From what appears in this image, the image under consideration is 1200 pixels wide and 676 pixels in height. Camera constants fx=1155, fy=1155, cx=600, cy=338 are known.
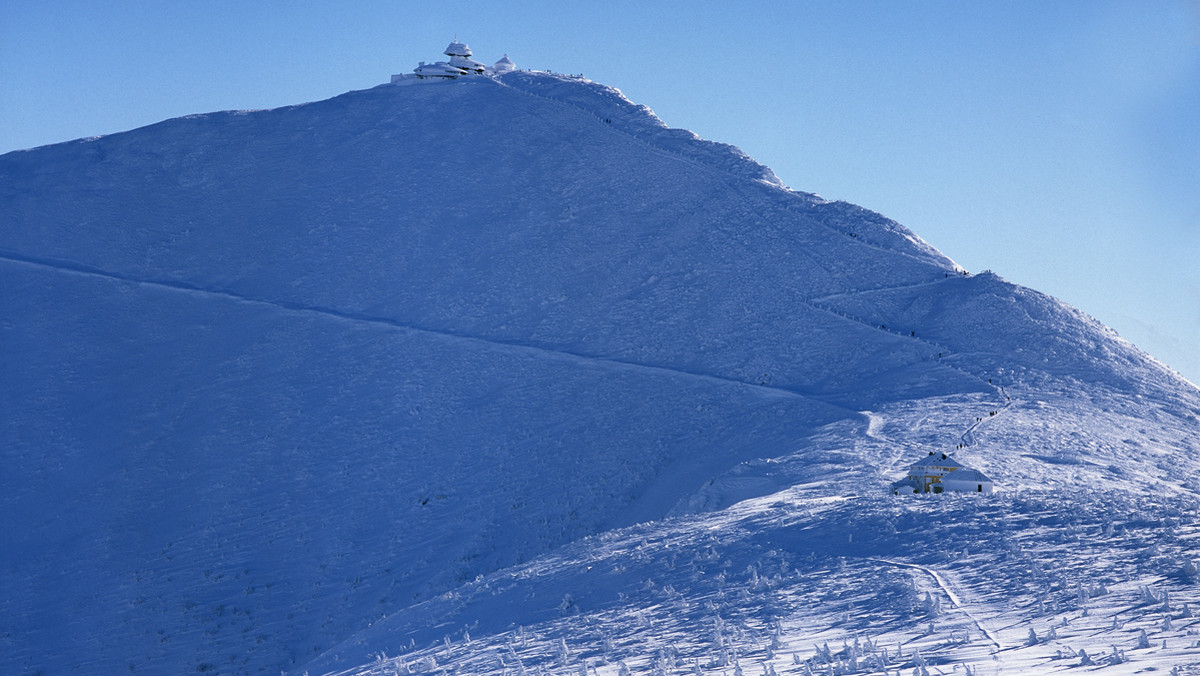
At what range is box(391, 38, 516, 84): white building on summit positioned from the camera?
83562mm

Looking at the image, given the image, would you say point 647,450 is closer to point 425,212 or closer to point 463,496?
point 463,496

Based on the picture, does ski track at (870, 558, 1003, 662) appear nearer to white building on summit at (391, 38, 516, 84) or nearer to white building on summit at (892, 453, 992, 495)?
white building on summit at (892, 453, 992, 495)

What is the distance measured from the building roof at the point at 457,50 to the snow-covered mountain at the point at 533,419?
600cm

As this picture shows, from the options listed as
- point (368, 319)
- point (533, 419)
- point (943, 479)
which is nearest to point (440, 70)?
point (368, 319)

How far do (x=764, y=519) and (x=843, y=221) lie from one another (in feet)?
136

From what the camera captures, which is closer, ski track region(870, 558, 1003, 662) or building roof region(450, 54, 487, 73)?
ski track region(870, 558, 1003, 662)

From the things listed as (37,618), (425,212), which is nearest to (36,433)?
(37,618)

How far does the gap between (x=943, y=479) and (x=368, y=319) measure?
3534cm

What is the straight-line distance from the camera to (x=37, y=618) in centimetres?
3831

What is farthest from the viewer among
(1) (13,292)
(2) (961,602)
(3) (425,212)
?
(3) (425,212)

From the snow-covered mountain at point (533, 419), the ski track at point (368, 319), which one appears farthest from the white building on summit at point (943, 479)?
the ski track at point (368, 319)

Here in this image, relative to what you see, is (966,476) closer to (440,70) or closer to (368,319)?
(368,319)

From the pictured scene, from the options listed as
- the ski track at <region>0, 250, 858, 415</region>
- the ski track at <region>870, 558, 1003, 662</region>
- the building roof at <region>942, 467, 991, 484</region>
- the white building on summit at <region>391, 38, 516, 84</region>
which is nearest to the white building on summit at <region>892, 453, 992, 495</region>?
the building roof at <region>942, 467, 991, 484</region>

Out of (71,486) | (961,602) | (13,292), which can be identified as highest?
(13,292)
